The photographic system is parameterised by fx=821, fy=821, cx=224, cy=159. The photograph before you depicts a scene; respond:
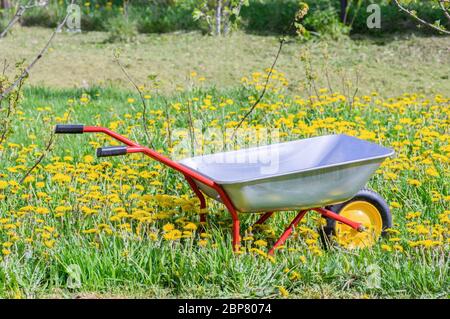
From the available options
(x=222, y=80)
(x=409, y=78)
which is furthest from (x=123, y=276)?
(x=409, y=78)

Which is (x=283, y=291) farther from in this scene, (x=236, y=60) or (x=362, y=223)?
(x=236, y=60)

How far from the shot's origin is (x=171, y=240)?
396 centimetres

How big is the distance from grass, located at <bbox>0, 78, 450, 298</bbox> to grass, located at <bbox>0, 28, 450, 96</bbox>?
2.46 m

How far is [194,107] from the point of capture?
650 centimetres

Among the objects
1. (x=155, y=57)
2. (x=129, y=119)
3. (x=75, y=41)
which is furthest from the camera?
(x=75, y=41)

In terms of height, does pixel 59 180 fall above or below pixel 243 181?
below

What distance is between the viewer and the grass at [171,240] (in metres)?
3.80

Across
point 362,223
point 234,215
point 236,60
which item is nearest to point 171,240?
point 234,215

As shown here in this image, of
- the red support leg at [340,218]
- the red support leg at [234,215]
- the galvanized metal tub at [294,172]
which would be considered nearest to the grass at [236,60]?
the galvanized metal tub at [294,172]

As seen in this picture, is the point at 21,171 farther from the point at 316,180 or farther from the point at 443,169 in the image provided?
the point at 443,169

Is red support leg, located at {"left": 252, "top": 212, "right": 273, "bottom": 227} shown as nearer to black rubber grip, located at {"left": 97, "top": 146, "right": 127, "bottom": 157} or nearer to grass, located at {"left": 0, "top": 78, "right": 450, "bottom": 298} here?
grass, located at {"left": 0, "top": 78, "right": 450, "bottom": 298}

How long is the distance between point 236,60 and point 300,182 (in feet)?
17.4

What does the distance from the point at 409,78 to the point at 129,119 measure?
130 inches

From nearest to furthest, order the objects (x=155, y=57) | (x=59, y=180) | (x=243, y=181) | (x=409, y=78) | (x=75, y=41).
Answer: (x=243, y=181) < (x=59, y=180) < (x=409, y=78) < (x=155, y=57) < (x=75, y=41)
